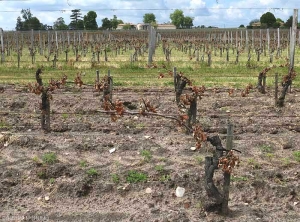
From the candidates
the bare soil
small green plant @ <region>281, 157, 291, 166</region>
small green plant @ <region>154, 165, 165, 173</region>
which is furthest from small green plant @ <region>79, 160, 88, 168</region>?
small green plant @ <region>281, 157, 291, 166</region>

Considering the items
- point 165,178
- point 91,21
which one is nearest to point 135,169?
point 165,178

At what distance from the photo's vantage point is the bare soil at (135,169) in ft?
17.2

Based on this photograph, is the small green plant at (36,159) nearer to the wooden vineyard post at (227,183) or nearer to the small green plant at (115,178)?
the small green plant at (115,178)

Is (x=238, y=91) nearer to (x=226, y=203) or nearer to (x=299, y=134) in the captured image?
(x=299, y=134)

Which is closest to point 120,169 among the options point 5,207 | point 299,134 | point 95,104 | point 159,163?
point 159,163

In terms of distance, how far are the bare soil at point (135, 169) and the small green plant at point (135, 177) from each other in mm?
46

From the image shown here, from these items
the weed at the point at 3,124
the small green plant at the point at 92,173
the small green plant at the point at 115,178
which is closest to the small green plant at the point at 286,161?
the small green plant at the point at 115,178

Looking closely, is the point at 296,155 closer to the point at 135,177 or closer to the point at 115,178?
the point at 135,177

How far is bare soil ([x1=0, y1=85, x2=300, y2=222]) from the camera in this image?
5.25 meters

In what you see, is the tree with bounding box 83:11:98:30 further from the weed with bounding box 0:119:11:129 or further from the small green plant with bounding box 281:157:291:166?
the small green plant with bounding box 281:157:291:166

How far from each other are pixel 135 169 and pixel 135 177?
29 cm

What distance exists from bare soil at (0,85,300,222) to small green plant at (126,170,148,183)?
46 millimetres

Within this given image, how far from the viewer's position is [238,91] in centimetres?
1273

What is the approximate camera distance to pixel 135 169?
6.23m
